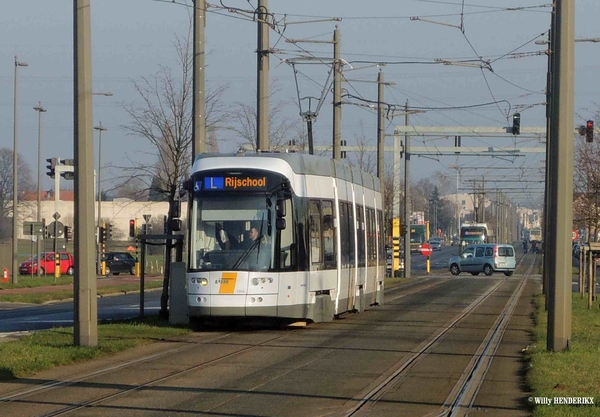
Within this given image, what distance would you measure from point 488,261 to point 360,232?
3983 centimetres

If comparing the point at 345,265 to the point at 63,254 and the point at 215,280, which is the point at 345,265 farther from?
the point at 63,254

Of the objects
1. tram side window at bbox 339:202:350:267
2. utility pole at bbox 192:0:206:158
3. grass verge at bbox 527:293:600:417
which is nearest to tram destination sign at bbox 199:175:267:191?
utility pole at bbox 192:0:206:158

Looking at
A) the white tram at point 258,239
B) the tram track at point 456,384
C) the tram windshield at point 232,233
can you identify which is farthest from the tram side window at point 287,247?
the tram track at point 456,384

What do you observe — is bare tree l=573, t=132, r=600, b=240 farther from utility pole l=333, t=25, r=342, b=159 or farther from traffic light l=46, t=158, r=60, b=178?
traffic light l=46, t=158, r=60, b=178

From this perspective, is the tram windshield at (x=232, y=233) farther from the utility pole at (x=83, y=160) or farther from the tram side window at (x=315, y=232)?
the utility pole at (x=83, y=160)

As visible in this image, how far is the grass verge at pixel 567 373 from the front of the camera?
10078 millimetres

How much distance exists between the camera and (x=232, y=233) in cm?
1931

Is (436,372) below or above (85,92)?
below

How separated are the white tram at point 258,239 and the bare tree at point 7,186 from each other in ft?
240

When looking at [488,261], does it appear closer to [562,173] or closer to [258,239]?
[258,239]

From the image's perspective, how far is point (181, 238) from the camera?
21703 mm

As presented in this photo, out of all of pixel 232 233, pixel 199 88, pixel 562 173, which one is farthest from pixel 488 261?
pixel 562 173

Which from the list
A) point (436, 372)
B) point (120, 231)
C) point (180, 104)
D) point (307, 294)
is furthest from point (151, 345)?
point (120, 231)

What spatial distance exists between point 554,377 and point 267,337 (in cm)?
728
